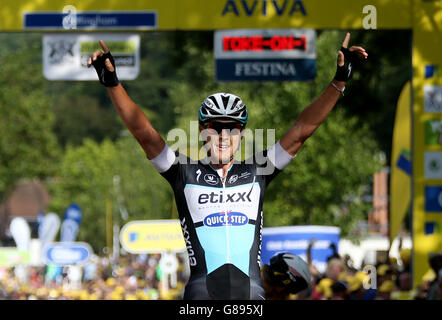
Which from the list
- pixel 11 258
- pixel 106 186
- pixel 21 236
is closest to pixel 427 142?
pixel 11 258

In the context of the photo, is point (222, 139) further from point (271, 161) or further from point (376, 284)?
point (376, 284)

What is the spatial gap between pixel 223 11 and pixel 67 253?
275 inches

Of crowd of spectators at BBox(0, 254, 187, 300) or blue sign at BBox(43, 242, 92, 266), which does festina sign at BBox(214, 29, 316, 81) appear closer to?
crowd of spectators at BBox(0, 254, 187, 300)

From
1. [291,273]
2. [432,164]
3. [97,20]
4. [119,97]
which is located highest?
[97,20]

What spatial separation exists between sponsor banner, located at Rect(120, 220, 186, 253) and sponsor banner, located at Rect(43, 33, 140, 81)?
15.1 feet

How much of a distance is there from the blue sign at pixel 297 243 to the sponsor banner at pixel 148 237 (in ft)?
9.23

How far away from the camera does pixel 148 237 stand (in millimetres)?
15688

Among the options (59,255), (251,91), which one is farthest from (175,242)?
(251,91)

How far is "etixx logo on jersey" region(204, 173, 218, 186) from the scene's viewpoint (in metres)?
3.68

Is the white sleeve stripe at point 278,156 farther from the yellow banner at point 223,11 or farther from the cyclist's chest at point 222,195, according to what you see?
the yellow banner at point 223,11

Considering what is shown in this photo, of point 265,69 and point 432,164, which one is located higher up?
point 265,69

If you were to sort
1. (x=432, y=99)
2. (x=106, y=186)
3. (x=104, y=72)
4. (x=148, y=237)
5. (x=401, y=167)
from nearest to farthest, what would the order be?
(x=104, y=72)
(x=432, y=99)
(x=401, y=167)
(x=148, y=237)
(x=106, y=186)
